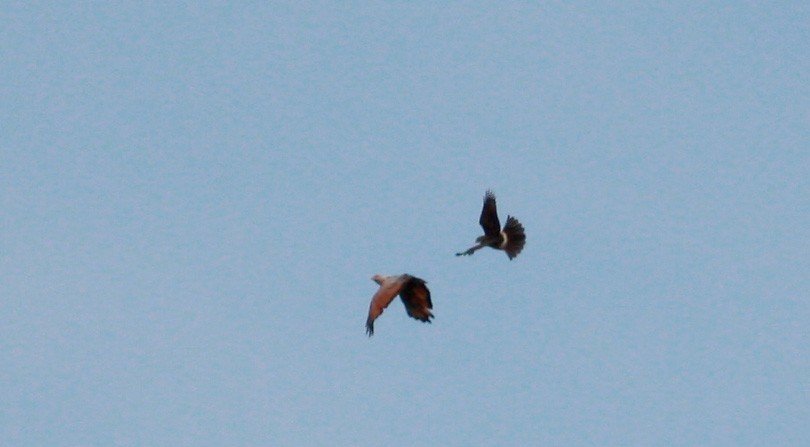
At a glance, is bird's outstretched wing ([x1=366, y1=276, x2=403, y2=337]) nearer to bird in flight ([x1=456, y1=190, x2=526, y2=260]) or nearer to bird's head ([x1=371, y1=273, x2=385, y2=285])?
bird's head ([x1=371, y1=273, x2=385, y2=285])

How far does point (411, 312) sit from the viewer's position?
122ft

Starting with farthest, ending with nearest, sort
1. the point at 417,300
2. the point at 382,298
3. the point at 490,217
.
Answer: the point at 490,217, the point at 417,300, the point at 382,298

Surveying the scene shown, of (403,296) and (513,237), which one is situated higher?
(513,237)

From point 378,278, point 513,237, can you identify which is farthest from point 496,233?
point 378,278

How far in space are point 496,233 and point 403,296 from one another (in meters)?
7.66

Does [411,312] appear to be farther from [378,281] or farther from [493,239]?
[493,239]

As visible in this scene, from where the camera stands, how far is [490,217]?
4359cm

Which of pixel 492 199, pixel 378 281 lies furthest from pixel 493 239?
pixel 378 281

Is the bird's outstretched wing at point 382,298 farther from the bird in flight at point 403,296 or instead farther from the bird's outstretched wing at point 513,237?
the bird's outstretched wing at point 513,237

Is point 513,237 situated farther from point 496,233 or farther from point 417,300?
point 417,300

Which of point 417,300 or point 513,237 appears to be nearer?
point 417,300

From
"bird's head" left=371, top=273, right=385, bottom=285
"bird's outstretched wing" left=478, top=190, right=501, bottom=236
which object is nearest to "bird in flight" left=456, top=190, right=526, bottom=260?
"bird's outstretched wing" left=478, top=190, right=501, bottom=236

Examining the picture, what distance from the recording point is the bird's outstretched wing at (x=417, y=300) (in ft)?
120

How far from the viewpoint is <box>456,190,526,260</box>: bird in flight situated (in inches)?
1719
